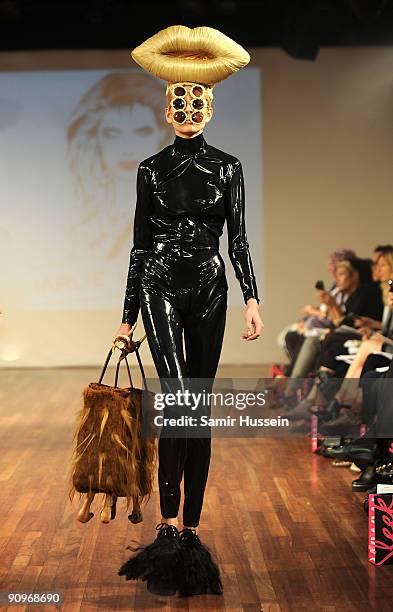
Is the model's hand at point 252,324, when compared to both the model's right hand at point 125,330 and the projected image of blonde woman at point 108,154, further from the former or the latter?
the projected image of blonde woman at point 108,154

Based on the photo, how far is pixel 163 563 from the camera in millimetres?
2896

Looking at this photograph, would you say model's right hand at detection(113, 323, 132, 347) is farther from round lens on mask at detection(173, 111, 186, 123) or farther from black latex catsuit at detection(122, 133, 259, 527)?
round lens on mask at detection(173, 111, 186, 123)

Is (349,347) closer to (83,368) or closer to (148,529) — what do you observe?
(148,529)

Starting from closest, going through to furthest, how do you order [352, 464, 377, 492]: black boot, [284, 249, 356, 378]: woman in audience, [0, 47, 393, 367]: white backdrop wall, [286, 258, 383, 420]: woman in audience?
[352, 464, 377, 492]: black boot < [286, 258, 383, 420]: woman in audience < [284, 249, 356, 378]: woman in audience < [0, 47, 393, 367]: white backdrop wall

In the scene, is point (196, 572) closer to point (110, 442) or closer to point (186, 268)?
point (110, 442)

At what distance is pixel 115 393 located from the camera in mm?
2889

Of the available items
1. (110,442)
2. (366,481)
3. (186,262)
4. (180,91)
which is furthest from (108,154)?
(110,442)

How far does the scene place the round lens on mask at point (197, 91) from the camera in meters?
2.99

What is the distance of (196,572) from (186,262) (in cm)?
87

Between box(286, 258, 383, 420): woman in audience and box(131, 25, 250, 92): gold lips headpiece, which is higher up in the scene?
box(131, 25, 250, 92): gold lips headpiece

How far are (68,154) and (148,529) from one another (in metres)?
5.79

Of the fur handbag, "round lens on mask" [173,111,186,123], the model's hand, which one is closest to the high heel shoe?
the fur handbag

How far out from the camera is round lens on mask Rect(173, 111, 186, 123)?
2.98m

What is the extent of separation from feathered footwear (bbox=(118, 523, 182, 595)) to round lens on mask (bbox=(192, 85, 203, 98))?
1.23 meters
